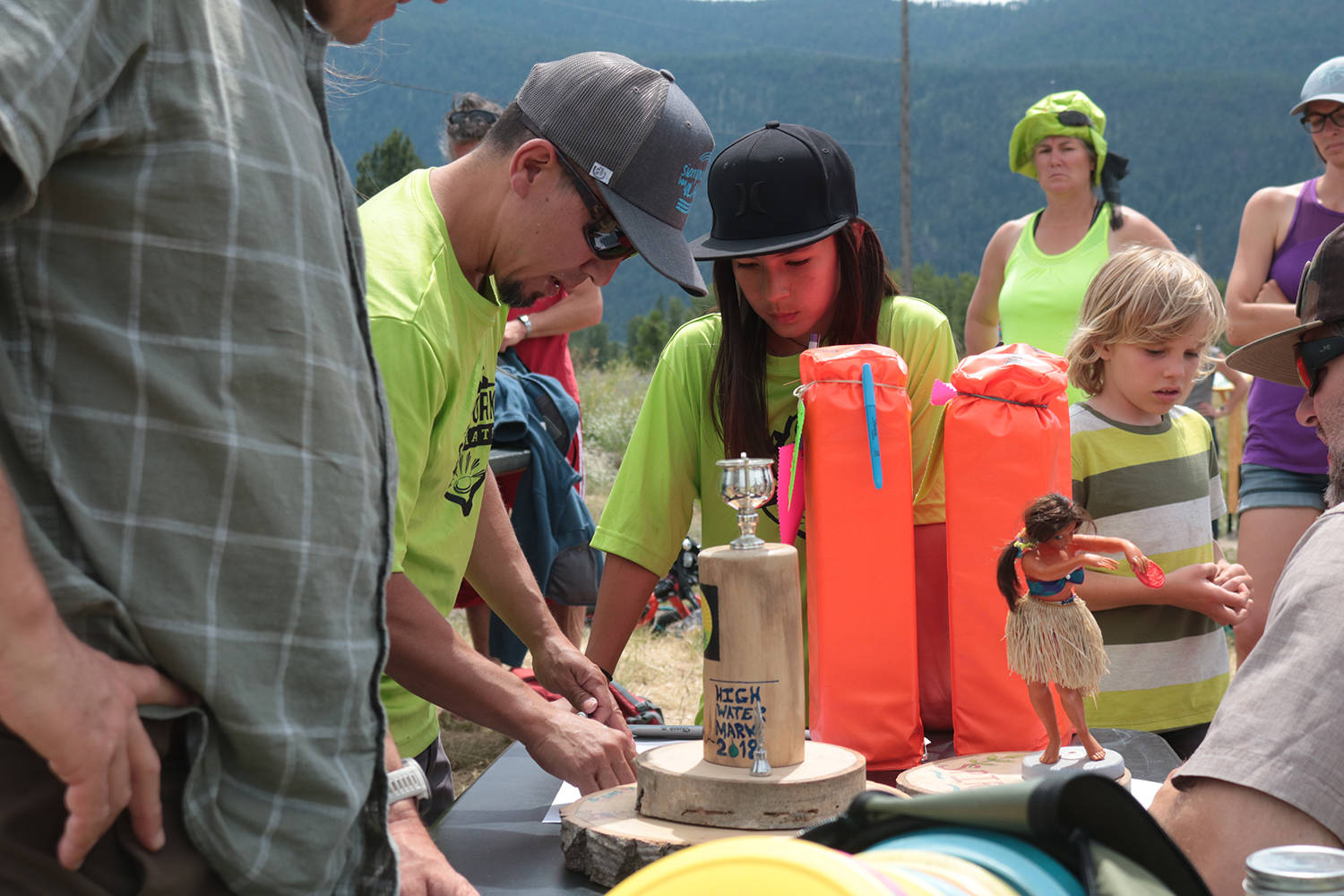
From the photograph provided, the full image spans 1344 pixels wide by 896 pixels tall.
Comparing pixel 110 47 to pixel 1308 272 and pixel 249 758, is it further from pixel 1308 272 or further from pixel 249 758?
pixel 1308 272

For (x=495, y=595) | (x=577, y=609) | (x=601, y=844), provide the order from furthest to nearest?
(x=577, y=609) < (x=495, y=595) < (x=601, y=844)

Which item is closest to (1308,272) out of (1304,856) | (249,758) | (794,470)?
(794,470)

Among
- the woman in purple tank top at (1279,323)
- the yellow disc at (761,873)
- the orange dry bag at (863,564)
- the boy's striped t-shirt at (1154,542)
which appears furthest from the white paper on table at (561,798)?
the woman in purple tank top at (1279,323)

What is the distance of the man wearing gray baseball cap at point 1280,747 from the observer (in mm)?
1058

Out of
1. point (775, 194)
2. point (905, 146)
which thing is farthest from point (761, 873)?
point (905, 146)

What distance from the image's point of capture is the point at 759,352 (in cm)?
223

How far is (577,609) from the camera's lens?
4.23 metres

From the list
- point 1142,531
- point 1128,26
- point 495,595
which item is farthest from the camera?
point 1128,26

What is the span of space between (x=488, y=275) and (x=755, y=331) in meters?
0.64

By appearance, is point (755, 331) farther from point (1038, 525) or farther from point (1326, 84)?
point (1326, 84)

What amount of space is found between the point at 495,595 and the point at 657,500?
1.18ft

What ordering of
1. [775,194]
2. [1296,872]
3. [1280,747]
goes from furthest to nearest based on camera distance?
[775,194], [1280,747], [1296,872]

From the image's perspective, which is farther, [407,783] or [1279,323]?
[1279,323]

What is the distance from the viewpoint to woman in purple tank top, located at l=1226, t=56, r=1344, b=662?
10.3ft
